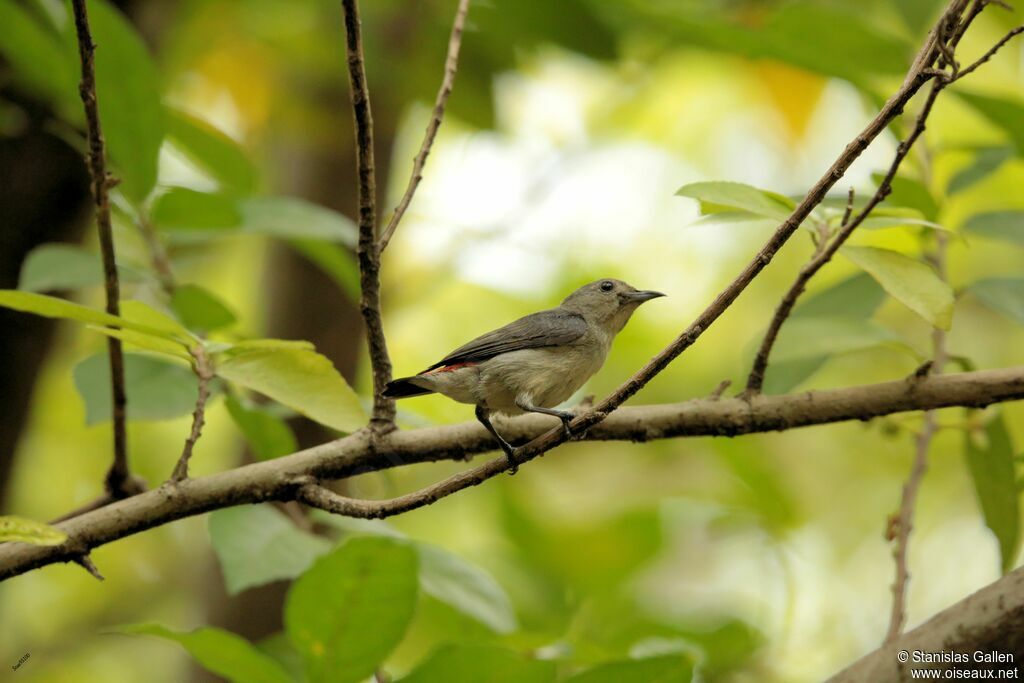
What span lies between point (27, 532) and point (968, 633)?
1738 millimetres

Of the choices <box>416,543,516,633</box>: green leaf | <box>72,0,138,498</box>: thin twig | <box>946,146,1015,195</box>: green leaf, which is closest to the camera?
<box>72,0,138,498</box>: thin twig

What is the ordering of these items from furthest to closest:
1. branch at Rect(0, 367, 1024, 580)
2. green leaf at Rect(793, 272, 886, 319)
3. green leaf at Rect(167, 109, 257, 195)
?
green leaf at Rect(167, 109, 257, 195) < green leaf at Rect(793, 272, 886, 319) < branch at Rect(0, 367, 1024, 580)

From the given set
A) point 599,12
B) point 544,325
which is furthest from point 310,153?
point 544,325

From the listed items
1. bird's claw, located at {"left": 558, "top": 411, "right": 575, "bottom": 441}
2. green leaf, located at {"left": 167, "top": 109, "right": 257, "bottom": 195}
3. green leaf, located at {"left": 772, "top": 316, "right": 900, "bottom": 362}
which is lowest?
bird's claw, located at {"left": 558, "top": 411, "right": 575, "bottom": 441}

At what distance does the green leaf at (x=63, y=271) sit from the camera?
111 inches

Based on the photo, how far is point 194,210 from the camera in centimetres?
297

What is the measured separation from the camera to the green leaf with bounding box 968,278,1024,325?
8.63 feet

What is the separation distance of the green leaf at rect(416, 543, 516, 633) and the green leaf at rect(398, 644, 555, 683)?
0.47m

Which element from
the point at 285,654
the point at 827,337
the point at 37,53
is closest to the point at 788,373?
the point at 827,337

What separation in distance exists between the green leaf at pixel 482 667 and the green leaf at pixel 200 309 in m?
1.25

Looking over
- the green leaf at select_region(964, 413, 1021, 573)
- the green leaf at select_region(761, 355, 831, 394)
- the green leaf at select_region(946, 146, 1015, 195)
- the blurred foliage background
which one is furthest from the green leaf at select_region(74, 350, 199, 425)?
the green leaf at select_region(946, 146, 1015, 195)

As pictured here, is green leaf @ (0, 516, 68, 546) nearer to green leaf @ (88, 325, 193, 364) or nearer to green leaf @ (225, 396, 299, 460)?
green leaf @ (88, 325, 193, 364)

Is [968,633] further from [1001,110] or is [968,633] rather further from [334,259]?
[334,259]

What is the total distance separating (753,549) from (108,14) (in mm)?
4302
